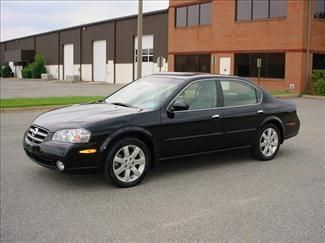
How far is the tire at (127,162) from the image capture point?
609 cm

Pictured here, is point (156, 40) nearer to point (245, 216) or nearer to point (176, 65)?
point (176, 65)

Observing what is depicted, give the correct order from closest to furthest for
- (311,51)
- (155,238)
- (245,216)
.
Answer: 1. (155,238)
2. (245,216)
3. (311,51)

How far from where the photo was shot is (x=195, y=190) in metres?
6.05

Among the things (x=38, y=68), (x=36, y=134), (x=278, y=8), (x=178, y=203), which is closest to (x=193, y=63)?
(x=278, y=8)

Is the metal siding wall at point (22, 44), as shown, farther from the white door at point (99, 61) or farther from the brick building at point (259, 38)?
the brick building at point (259, 38)

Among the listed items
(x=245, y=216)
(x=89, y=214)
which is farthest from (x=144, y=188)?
(x=245, y=216)

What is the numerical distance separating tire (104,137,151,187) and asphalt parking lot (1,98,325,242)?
14 cm

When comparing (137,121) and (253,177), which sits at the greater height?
(137,121)

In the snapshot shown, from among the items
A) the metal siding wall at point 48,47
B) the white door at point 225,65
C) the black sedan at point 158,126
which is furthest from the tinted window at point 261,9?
the metal siding wall at point 48,47

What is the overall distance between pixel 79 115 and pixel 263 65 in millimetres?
26154

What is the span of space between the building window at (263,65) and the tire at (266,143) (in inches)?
893

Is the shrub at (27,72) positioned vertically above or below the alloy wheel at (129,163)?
above

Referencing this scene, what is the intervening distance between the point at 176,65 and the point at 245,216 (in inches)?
1373

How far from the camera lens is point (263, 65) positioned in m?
31.1
